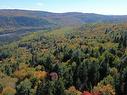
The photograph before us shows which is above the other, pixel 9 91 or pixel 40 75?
pixel 40 75

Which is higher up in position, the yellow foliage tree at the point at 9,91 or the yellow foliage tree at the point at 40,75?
the yellow foliage tree at the point at 40,75

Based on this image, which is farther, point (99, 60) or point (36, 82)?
point (99, 60)

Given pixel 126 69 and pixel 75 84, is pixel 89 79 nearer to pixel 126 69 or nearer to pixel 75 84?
pixel 75 84

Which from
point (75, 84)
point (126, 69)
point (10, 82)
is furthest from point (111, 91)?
point (10, 82)

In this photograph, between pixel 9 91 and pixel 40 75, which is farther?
pixel 40 75

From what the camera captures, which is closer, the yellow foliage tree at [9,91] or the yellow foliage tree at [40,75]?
the yellow foliage tree at [9,91]

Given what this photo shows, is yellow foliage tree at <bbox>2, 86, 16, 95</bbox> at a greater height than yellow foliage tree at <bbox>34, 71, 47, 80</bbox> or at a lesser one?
lesser

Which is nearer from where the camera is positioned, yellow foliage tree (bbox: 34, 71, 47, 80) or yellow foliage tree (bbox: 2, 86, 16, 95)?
yellow foliage tree (bbox: 2, 86, 16, 95)

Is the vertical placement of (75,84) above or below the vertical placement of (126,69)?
below

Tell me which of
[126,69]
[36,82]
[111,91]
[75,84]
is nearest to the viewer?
[111,91]

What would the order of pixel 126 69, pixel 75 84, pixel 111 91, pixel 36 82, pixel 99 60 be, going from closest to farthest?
pixel 111 91
pixel 126 69
pixel 75 84
pixel 36 82
pixel 99 60
